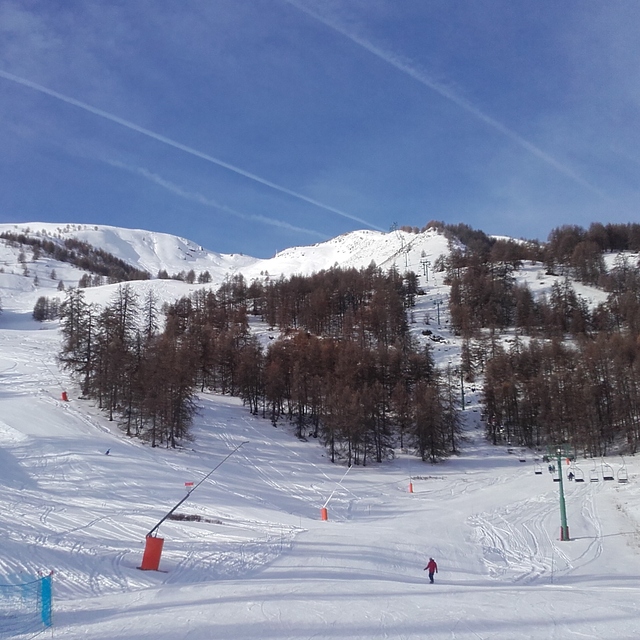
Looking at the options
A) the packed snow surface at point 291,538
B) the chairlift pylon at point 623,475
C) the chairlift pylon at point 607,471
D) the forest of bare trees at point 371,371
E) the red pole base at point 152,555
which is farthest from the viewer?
the forest of bare trees at point 371,371

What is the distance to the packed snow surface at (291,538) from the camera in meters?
13.1

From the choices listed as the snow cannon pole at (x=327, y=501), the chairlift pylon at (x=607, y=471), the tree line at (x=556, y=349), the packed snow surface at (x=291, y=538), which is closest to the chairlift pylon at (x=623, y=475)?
the packed snow surface at (x=291, y=538)

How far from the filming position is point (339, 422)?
170 ft

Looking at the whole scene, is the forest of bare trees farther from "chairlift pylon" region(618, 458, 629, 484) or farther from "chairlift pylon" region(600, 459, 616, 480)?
"chairlift pylon" region(618, 458, 629, 484)

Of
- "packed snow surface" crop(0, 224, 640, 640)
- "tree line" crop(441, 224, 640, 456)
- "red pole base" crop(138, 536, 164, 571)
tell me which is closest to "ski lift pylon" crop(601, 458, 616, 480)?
"packed snow surface" crop(0, 224, 640, 640)

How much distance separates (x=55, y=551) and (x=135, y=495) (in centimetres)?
1148

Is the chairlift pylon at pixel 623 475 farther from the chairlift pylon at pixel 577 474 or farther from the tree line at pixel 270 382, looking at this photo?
the tree line at pixel 270 382

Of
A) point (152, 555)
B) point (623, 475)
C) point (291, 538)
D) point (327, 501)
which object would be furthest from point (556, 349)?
point (152, 555)

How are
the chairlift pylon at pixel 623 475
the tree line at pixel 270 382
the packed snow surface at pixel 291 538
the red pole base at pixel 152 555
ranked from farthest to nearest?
the tree line at pixel 270 382 → the chairlift pylon at pixel 623 475 → the red pole base at pixel 152 555 → the packed snow surface at pixel 291 538

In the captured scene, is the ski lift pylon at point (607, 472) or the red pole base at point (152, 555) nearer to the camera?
the red pole base at point (152, 555)

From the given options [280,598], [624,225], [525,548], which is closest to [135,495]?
[280,598]

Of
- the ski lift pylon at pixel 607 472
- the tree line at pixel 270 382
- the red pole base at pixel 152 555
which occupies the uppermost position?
the tree line at pixel 270 382

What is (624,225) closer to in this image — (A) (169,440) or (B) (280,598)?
(A) (169,440)

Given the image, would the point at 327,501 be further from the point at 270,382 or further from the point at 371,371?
the point at 371,371
